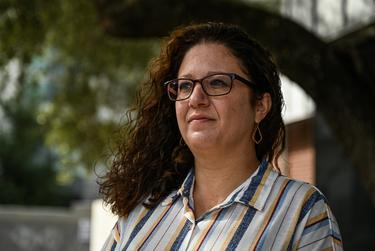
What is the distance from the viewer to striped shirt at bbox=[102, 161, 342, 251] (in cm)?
232

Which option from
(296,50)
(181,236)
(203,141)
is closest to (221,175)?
(203,141)

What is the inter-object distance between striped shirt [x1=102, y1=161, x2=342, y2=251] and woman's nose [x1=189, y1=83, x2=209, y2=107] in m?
0.30

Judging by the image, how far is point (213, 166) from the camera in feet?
8.54

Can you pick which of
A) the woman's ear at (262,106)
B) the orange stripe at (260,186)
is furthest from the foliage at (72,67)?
the orange stripe at (260,186)

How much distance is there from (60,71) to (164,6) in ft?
28.0

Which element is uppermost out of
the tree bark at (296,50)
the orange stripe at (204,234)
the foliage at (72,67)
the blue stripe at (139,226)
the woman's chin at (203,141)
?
the woman's chin at (203,141)

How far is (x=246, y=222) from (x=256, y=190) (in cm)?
13

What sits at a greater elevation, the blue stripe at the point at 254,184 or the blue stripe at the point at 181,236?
the blue stripe at the point at 254,184

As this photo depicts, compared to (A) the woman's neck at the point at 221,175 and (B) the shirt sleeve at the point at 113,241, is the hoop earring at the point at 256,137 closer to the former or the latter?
(A) the woman's neck at the point at 221,175

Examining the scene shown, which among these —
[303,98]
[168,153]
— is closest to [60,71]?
[303,98]

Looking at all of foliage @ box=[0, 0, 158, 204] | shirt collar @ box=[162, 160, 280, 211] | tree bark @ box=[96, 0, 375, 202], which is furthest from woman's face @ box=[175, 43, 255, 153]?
foliage @ box=[0, 0, 158, 204]

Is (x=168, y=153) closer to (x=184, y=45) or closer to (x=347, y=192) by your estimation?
(x=184, y=45)

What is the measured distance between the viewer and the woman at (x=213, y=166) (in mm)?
2371

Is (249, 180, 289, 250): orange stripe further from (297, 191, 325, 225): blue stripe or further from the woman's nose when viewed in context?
the woman's nose
